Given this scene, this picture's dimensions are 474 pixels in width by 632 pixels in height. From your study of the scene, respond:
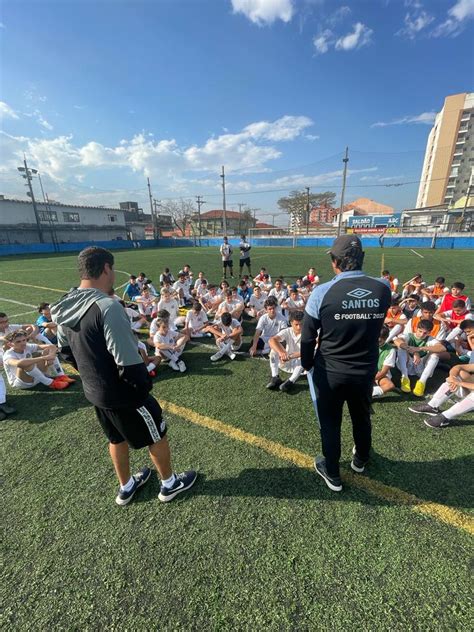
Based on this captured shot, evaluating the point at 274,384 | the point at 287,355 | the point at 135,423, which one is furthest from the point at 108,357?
the point at 287,355

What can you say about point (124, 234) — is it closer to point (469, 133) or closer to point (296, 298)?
point (296, 298)

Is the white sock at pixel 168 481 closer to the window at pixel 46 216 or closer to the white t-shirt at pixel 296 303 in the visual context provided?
the white t-shirt at pixel 296 303

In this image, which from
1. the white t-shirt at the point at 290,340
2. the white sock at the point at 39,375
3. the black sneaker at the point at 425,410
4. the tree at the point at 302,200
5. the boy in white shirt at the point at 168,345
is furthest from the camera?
the tree at the point at 302,200

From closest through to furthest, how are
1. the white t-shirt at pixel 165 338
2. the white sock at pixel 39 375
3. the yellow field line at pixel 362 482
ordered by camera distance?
1. the yellow field line at pixel 362 482
2. the white sock at pixel 39 375
3. the white t-shirt at pixel 165 338

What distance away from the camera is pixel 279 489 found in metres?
2.70

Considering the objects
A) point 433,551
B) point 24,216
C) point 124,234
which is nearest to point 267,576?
point 433,551

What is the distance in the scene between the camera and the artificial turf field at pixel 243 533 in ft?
6.01

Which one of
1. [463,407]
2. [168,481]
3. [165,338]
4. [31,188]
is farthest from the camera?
[31,188]

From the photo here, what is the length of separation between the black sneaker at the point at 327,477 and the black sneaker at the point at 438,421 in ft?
5.68

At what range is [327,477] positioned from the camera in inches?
105

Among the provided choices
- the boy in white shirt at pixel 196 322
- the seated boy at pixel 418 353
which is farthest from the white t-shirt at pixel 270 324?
the seated boy at pixel 418 353

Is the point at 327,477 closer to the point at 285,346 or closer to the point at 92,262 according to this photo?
the point at 285,346

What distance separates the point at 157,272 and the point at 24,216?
37.1m

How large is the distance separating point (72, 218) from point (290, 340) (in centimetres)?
5435
